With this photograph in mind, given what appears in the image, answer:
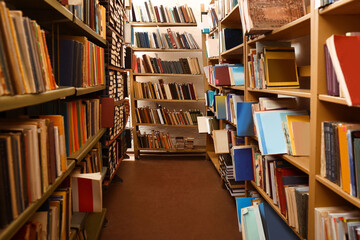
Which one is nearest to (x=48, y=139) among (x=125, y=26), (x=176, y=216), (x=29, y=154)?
(x=29, y=154)

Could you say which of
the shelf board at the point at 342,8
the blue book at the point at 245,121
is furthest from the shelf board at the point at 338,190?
the blue book at the point at 245,121

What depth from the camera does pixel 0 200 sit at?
875 millimetres

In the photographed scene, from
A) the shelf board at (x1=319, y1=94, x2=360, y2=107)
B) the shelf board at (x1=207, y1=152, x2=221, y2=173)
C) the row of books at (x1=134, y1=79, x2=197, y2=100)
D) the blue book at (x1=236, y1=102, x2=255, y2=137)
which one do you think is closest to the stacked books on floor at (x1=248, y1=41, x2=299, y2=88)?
the blue book at (x1=236, y1=102, x2=255, y2=137)

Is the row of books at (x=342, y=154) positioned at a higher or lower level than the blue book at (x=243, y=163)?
higher

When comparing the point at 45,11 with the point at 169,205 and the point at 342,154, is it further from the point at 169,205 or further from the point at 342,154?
the point at 169,205

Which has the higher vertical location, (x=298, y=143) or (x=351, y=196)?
(x=298, y=143)

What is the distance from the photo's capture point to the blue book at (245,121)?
2.11 m

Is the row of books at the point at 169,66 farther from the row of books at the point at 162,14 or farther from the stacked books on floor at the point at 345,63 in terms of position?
the stacked books on floor at the point at 345,63

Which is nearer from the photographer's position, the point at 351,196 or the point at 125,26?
the point at 351,196

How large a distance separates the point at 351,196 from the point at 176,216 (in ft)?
5.72

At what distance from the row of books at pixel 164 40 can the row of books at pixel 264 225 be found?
306 centimetres

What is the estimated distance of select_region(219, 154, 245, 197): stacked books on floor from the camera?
292cm

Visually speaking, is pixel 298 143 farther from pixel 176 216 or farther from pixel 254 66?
pixel 176 216

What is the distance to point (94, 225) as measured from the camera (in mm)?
2264
